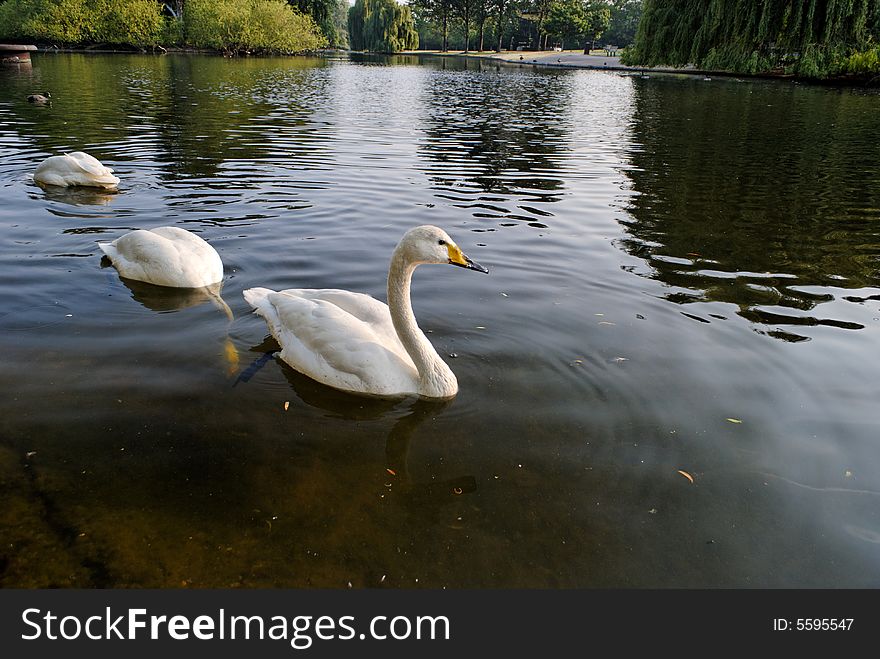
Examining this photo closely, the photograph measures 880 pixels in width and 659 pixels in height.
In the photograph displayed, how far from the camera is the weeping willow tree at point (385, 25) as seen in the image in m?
101

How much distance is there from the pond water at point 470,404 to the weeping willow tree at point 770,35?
26.1 metres

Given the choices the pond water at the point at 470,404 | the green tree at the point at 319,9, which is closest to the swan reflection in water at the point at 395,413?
the pond water at the point at 470,404

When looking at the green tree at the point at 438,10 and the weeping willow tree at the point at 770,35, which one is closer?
the weeping willow tree at the point at 770,35

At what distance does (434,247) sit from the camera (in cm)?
439

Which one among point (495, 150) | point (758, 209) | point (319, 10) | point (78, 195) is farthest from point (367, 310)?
point (319, 10)

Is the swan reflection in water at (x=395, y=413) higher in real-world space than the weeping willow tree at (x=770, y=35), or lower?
lower

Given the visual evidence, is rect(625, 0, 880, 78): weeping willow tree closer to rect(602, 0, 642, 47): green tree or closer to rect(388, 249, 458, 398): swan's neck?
rect(388, 249, 458, 398): swan's neck

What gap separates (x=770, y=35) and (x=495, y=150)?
24668 millimetres

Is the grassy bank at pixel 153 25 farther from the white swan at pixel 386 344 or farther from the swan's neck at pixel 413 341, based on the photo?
the swan's neck at pixel 413 341

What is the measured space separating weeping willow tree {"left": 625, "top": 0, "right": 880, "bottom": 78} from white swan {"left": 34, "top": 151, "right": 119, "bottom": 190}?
108 feet

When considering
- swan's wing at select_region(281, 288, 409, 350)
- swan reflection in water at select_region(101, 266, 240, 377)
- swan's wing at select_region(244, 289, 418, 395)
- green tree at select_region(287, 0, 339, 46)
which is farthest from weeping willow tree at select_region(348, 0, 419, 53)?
swan's wing at select_region(244, 289, 418, 395)

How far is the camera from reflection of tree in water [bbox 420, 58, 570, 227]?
11.5 meters

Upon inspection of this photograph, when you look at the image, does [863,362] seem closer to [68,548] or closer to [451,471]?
[451,471]

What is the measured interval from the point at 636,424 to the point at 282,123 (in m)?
18.5
